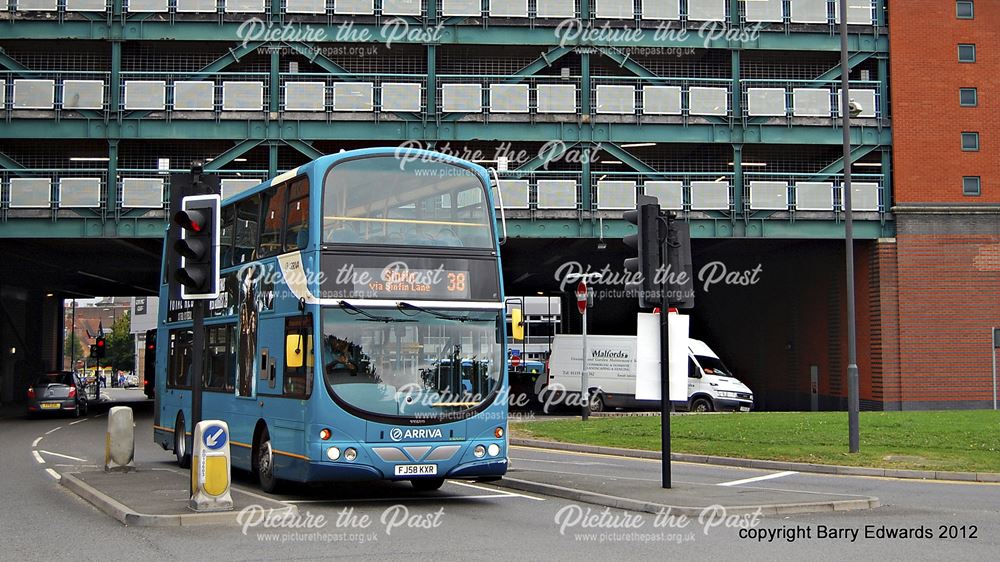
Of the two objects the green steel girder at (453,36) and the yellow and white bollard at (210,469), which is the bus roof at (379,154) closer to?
the yellow and white bollard at (210,469)

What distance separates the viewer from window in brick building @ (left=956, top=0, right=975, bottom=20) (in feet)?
121

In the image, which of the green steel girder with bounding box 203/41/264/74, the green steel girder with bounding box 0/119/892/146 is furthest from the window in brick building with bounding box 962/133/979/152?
the green steel girder with bounding box 203/41/264/74

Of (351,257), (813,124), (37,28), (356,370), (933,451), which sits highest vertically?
(37,28)

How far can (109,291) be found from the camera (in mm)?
59750

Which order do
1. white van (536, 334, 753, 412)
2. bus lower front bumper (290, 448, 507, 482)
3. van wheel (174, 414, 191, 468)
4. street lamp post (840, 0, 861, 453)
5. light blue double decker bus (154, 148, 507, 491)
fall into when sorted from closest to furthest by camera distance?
bus lower front bumper (290, 448, 507, 482), light blue double decker bus (154, 148, 507, 491), van wheel (174, 414, 191, 468), street lamp post (840, 0, 861, 453), white van (536, 334, 753, 412)

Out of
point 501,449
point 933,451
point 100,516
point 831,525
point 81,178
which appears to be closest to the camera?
point 831,525

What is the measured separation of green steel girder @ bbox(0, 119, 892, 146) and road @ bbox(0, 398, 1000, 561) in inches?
792

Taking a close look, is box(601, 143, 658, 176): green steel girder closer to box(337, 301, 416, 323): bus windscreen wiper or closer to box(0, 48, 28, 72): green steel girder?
box(0, 48, 28, 72): green steel girder

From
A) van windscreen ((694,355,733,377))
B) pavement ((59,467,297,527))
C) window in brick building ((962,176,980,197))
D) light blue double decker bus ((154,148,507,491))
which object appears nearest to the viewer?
pavement ((59,467,297,527))

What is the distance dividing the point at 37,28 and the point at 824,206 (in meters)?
25.7

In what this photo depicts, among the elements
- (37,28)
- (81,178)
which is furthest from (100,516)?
(37,28)

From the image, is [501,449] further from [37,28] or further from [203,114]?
[37,28]

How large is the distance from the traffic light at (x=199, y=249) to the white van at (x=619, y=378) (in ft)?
79.8

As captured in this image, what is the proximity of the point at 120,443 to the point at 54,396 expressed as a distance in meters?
26.0
